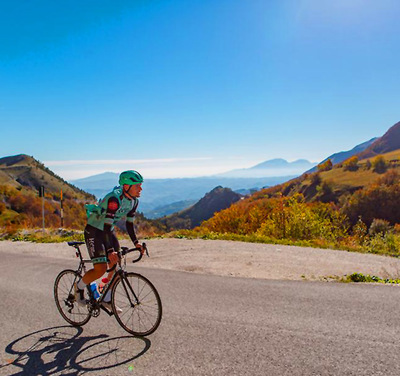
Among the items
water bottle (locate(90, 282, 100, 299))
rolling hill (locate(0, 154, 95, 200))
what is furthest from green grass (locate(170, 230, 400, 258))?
rolling hill (locate(0, 154, 95, 200))

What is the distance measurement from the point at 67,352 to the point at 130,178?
2693mm

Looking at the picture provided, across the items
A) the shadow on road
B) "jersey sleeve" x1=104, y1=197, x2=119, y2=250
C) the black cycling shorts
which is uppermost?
"jersey sleeve" x1=104, y1=197, x2=119, y2=250

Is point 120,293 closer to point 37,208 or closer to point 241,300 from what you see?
point 241,300

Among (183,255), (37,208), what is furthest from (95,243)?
(37,208)

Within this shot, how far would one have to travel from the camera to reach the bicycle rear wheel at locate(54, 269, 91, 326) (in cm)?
528

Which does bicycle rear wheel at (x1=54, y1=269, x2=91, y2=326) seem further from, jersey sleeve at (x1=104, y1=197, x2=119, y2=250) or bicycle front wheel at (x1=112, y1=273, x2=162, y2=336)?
jersey sleeve at (x1=104, y1=197, x2=119, y2=250)

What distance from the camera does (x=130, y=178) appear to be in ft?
15.3

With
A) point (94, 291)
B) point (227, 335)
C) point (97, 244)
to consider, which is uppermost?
point (97, 244)

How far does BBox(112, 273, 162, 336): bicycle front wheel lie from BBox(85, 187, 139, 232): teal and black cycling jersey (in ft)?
2.98

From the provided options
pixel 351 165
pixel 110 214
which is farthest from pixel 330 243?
pixel 351 165

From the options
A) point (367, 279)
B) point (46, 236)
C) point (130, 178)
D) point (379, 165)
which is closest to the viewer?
point (130, 178)

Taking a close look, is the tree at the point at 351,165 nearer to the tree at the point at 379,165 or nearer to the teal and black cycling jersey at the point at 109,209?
the tree at the point at 379,165

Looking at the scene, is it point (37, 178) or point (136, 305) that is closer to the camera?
point (136, 305)

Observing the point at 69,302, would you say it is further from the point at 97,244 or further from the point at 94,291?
the point at 97,244
